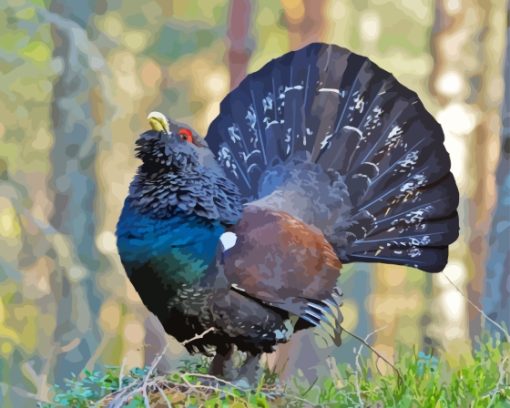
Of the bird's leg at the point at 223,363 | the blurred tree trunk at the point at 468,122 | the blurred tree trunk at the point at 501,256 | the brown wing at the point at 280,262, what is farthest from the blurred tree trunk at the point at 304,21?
the bird's leg at the point at 223,363

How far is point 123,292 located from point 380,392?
113 inches

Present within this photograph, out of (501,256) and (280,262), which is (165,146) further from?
(501,256)

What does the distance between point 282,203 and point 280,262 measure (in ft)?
1.14

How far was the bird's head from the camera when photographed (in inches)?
88.5

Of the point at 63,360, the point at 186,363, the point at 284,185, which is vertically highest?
the point at 284,185

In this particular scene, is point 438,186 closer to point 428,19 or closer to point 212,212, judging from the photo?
point 212,212

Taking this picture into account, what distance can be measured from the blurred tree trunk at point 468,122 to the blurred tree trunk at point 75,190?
84.1 inches

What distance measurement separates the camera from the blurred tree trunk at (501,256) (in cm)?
418

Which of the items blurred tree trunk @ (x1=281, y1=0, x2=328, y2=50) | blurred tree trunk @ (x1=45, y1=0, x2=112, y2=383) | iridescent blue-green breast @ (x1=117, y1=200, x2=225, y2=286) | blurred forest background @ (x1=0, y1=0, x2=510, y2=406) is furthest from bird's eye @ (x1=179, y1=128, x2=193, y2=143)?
blurred tree trunk @ (x1=281, y1=0, x2=328, y2=50)

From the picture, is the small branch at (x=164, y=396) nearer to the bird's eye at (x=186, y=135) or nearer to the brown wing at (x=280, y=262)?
the brown wing at (x=280, y=262)

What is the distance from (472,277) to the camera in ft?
16.0

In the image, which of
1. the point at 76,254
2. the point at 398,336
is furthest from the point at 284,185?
the point at 398,336

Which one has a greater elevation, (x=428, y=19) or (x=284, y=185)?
(x=428, y=19)

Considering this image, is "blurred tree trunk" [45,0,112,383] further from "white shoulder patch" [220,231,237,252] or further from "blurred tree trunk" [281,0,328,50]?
"white shoulder patch" [220,231,237,252]
